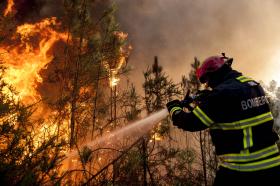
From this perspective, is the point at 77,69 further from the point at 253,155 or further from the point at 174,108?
the point at 253,155

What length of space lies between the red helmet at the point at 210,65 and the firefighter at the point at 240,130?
1.00 ft

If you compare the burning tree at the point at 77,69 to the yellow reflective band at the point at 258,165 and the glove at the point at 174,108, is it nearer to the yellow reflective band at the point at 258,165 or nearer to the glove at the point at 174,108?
the glove at the point at 174,108

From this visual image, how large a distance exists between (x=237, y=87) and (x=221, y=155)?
28.5 inches

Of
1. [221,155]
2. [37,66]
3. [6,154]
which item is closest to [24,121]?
[6,154]

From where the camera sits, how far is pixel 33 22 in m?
17.6

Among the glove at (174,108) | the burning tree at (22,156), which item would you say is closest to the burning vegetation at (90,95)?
the burning tree at (22,156)

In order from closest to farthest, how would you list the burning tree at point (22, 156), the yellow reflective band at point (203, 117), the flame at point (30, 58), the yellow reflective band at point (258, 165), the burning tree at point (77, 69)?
1. the yellow reflective band at point (258, 165)
2. the yellow reflective band at point (203, 117)
3. the burning tree at point (22, 156)
4. the burning tree at point (77, 69)
5. the flame at point (30, 58)

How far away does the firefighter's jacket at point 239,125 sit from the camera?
2959 mm

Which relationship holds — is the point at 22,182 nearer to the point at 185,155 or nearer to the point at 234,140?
the point at 234,140

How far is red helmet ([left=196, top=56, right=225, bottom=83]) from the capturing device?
344 cm

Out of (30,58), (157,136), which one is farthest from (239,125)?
(30,58)

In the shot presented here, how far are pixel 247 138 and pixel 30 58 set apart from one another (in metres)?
13.3

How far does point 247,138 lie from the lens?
9.71 feet

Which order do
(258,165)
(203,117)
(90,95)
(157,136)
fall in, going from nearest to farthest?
1. (258,165)
2. (203,117)
3. (157,136)
4. (90,95)
